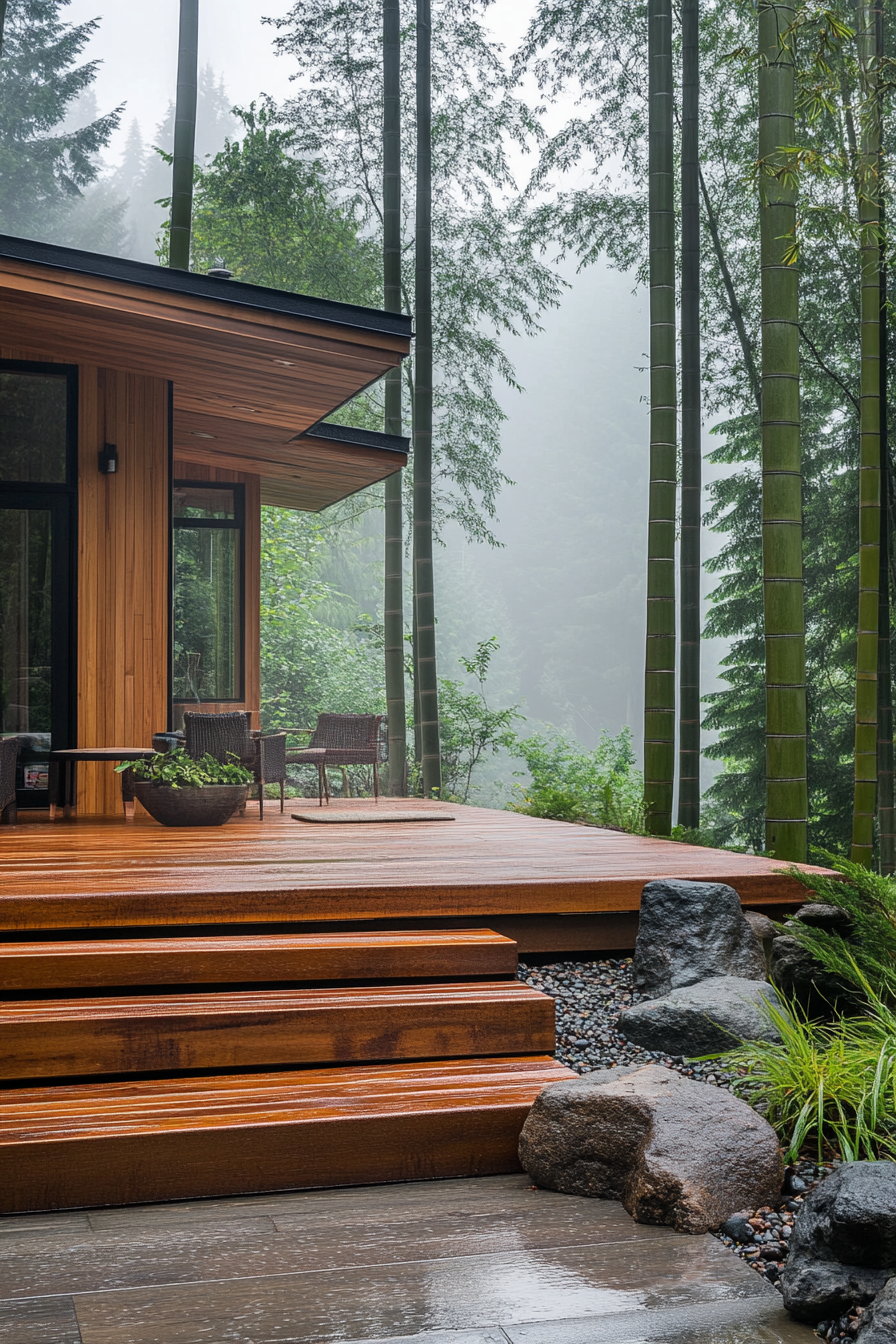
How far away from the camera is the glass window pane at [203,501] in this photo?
8.52 m

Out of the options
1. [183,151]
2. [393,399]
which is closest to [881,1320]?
[183,151]

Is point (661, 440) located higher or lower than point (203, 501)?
lower

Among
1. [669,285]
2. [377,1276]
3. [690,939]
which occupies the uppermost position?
[669,285]

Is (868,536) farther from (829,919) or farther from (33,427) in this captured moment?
(33,427)

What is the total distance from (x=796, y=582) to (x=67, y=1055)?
3.42 m

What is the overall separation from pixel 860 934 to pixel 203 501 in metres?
6.72

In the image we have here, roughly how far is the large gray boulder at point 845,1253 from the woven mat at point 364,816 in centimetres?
444

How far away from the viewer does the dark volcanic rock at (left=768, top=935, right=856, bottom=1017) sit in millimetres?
3230

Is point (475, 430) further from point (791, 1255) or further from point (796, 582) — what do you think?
point (791, 1255)

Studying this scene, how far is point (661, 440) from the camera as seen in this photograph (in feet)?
19.8

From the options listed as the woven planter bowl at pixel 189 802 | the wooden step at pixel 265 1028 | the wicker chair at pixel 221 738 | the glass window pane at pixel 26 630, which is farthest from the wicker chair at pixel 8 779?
the wooden step at pixel 265 1028

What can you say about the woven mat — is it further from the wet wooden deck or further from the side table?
the wet wooden deck

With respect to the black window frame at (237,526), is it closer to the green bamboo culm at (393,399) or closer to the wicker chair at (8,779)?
the green bamboo culm at (393,399)

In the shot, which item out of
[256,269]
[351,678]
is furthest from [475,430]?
[351,678]
